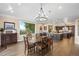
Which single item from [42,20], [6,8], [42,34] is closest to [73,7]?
[42,20]

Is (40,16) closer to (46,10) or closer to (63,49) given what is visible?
(46,10)

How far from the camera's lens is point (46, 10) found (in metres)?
2.54

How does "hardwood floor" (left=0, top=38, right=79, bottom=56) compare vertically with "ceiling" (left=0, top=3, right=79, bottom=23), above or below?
below

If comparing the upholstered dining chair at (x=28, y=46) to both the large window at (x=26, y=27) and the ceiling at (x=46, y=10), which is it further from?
the ceiling at (x=46, y=10)

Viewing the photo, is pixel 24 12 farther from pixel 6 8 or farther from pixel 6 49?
pixel 6 49

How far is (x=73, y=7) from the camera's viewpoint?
98.3 inches

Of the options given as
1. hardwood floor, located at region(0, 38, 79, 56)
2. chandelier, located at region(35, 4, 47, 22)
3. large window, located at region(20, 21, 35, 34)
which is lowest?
hardwood floor, located at region(0, 38, 79, 56)

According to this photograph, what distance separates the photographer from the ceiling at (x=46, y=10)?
2504 millimetres

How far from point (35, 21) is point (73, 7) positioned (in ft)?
2.73

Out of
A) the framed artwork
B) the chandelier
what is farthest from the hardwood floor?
the chandelier

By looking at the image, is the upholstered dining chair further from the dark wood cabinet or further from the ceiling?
the ceiling

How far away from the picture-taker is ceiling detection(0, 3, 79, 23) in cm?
250

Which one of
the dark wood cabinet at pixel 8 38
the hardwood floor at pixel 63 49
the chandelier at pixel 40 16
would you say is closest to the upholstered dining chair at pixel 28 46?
the hardwood floor at pixel 63 49

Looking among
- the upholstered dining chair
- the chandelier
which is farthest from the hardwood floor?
the chandelier
